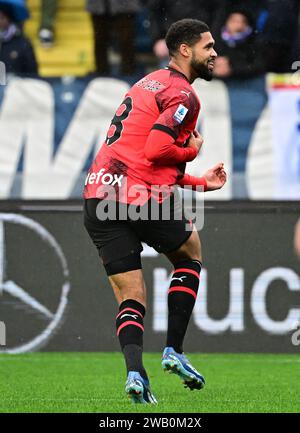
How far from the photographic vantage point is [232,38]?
409 inches

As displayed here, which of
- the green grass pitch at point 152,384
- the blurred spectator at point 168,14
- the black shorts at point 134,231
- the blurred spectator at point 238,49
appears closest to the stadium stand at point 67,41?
the blurred spectator at point 168,14

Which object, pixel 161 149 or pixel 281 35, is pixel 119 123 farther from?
pixel 281 35

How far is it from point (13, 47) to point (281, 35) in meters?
2.50

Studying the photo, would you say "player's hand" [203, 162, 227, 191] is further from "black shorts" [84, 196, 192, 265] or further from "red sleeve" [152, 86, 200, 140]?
"red sleeve" [152, 86, 200, 140]

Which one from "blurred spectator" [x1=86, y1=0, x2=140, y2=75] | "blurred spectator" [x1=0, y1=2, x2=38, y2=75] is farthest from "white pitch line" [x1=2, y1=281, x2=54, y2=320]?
"blurred spectator" [x1=86, y1=0, x2=140, y2=75]

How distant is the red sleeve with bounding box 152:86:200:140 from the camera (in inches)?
248

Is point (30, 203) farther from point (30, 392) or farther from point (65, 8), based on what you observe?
point (30, 392)

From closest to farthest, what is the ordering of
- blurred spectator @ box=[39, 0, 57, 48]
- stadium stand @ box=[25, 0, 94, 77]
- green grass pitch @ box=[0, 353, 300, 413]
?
green grass pitch @ box=[0, 353, 300, 413] < stadium stand @ box=[25, 0, 94, 77] < blurred spectator @ box=[39, 0, 57, 48]

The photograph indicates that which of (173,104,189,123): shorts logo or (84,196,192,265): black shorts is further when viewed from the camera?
(84,196,192,265): black shorts

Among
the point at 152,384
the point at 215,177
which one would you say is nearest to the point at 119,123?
the point at 215,177

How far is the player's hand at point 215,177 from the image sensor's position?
6.75m

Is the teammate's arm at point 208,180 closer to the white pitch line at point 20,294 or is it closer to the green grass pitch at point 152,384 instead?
the green grass pitch at point 152,384

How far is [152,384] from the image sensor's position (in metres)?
7.59

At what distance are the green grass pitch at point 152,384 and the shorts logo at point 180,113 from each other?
1.58m
